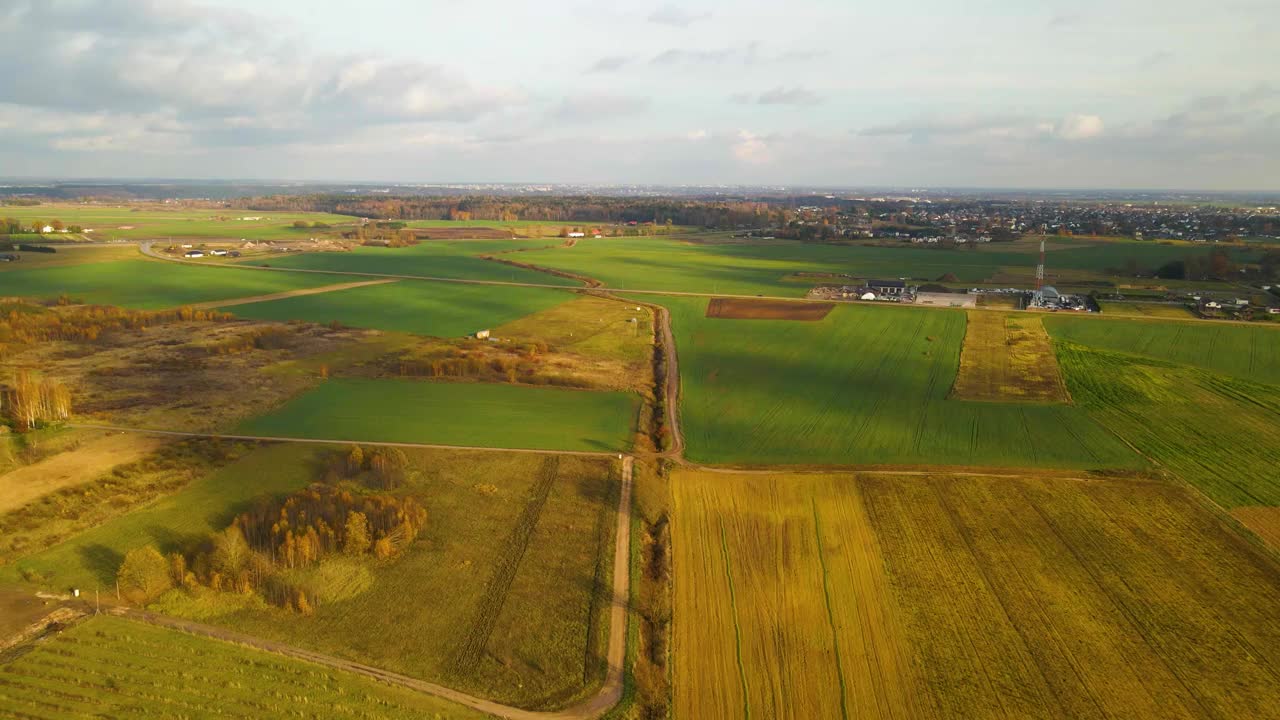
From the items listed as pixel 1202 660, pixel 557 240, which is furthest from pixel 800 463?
pixel 557 240

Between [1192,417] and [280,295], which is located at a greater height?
[280,295]

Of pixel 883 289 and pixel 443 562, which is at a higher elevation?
pixel 883 289

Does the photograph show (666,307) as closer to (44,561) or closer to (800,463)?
(800,463)

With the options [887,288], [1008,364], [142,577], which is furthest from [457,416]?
[887,288]

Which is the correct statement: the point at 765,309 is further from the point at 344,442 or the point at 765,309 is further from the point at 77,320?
the point at 77,320

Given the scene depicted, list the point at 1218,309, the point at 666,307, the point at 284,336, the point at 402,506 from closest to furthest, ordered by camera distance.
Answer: the point at 402,506 < the point at 284,336 < the point at 1218,309 < the point at 666,307

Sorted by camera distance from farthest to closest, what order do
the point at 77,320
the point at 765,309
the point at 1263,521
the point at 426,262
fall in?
the point at 426,262 < the point at 765,309 < the point at 77,320 < the point at 1263,521
